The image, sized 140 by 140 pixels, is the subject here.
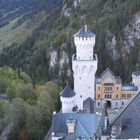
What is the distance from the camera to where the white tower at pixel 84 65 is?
7569 centimetres

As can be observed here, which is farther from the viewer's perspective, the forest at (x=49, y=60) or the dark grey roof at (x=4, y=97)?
the dark grey roof at (x=4, y=97)

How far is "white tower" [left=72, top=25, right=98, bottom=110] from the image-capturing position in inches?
2980

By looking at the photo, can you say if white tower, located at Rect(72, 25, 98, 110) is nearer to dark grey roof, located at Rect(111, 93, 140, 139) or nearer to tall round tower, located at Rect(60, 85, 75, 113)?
tall round tower, located at Rect(60, 85, 75, 113)

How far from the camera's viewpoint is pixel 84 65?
251 ft

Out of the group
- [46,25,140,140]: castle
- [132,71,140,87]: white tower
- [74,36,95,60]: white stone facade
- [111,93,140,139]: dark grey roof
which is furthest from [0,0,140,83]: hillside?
[111,93,140,139]: dark grey roof

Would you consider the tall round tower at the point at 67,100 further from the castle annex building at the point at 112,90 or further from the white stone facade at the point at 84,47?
the castle annex building at the point at 112,90

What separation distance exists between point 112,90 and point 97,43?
36444mm

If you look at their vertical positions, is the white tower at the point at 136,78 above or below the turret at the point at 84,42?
below

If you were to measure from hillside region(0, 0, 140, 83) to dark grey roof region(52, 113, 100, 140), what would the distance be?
44639 mm

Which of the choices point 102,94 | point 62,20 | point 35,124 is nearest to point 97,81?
point 102,94

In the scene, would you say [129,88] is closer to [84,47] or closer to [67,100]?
[84,47]

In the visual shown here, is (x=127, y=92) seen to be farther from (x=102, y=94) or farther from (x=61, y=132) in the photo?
(x=61, y=132)

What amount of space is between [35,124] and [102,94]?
53.3 ft

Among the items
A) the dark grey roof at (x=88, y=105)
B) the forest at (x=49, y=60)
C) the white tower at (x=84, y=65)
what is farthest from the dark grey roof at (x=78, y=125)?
the white tower at (x=84, y=65)
